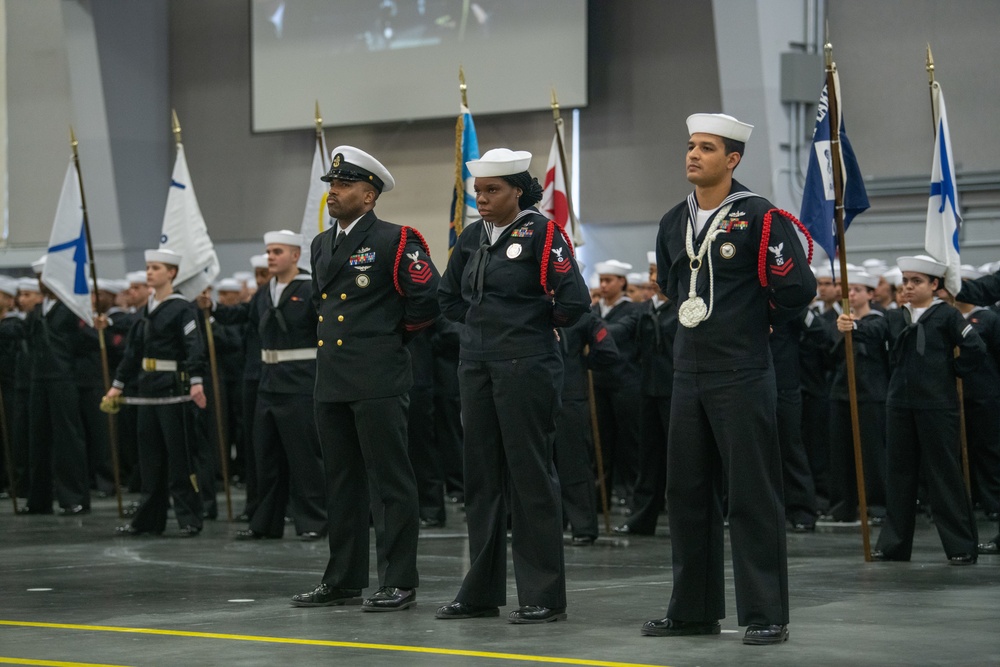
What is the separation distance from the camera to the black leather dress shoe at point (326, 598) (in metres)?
6.27

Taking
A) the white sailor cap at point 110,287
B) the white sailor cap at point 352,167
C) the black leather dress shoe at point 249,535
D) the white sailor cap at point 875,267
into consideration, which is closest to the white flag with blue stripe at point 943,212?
the white sailor cap at point 875,267

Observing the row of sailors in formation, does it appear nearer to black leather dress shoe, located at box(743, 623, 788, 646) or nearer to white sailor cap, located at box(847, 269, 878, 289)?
white sailor cap, located at box(847, 269, 878, 289)

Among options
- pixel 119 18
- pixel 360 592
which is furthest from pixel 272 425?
pixel 119 18

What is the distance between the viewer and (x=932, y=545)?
9.09m

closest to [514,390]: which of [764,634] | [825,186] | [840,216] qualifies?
[764,634]

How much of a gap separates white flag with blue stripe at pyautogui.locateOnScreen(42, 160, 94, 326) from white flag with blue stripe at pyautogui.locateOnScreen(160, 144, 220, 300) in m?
0.72

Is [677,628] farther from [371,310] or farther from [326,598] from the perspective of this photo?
[371,310]

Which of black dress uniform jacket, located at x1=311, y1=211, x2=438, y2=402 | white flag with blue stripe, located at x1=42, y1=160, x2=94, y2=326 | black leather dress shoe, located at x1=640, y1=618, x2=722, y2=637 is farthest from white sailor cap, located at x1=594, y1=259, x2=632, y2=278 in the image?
black leather dress shoe, located at x1=640, y1=618, x2=722, y2=637

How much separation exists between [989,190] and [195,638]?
10434 millimetres

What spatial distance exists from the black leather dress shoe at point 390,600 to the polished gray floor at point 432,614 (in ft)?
0.28

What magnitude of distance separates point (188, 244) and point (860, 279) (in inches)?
196

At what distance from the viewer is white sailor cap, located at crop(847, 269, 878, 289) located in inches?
407

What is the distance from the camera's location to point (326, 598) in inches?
248

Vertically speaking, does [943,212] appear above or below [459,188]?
below
